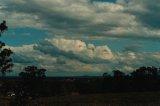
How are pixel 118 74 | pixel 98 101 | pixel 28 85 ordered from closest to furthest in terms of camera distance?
pixel 28 85
pixel 98 101
pixel 118 74

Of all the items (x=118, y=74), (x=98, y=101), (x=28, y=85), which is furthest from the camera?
(x=118, y=74)

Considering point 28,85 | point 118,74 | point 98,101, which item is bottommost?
point 98,101

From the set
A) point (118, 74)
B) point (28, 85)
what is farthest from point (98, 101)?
point (28, 85)

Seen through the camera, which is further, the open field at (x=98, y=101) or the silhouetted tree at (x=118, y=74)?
the silhouetted tree at (x=118, y=74)

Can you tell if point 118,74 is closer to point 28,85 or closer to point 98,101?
point 98,101

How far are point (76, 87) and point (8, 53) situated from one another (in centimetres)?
8033

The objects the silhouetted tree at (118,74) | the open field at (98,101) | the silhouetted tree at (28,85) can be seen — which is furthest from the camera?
the silhouetted tree at (118,74)

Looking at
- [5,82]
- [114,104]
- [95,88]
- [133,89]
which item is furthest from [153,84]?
[5,82]

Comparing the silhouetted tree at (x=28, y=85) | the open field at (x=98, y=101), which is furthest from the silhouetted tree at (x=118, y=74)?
the silhouetted tree at (x=28, y=85)

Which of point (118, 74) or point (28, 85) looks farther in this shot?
point (118, 74)

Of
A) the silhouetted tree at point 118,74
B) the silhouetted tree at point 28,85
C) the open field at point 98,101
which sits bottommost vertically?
the open field at point 98,101

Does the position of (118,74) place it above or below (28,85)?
above

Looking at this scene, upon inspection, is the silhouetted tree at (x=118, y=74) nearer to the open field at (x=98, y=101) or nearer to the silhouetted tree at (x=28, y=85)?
the open field at (x=98, y=101)

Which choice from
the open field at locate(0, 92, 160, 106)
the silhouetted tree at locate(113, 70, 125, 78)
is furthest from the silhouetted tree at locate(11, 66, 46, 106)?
the silhouetted tree at locate(113, 70, 125, 78)
